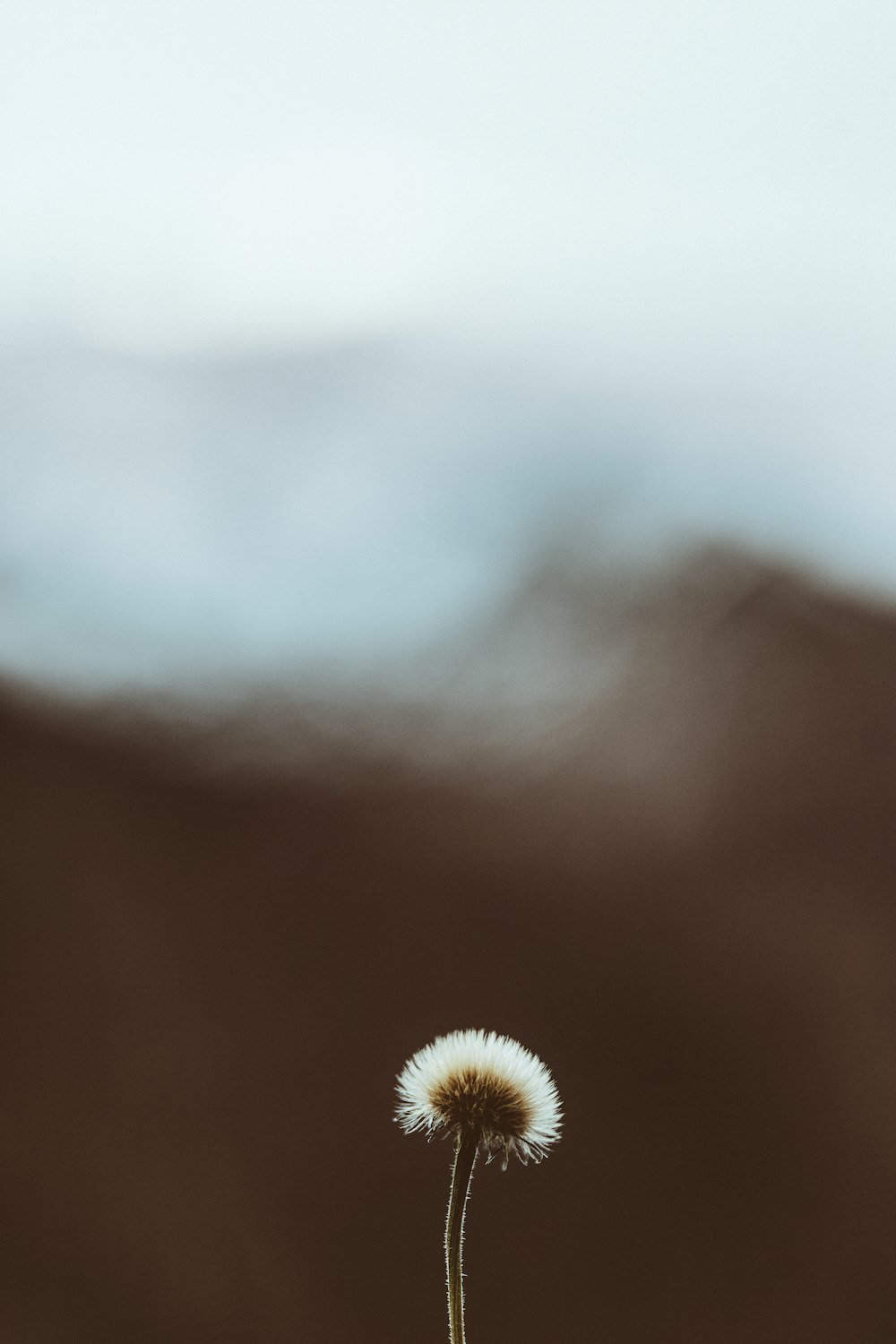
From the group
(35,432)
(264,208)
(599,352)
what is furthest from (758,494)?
(35,432)

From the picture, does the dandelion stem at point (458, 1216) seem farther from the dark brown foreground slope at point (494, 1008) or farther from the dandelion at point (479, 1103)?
the dark brown foreground slope at point (494, 1008)

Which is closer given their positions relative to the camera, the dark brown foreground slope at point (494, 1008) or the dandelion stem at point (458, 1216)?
the dandelion stem at point (458, 1216)

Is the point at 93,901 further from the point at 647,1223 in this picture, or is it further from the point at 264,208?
the point at 264,208

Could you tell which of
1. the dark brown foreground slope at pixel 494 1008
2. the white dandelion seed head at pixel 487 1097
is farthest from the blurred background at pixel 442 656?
the white dandelion seed head at pixel 487 1097

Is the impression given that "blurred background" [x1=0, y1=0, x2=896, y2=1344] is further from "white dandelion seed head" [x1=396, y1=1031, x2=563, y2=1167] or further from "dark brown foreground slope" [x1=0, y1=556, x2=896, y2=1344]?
"white dandelion seed head" [x1=396, y1=1031, x2=563, y2=1167]

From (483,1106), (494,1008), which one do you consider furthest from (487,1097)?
(494,1008)

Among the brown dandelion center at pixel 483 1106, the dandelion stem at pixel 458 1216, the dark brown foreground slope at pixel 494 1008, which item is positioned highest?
the dark brown foreground slope at pixel 494 1008
